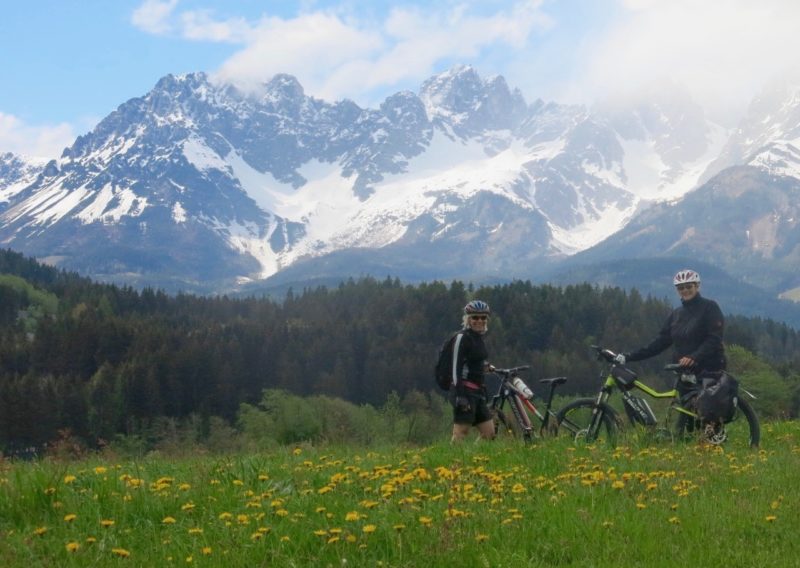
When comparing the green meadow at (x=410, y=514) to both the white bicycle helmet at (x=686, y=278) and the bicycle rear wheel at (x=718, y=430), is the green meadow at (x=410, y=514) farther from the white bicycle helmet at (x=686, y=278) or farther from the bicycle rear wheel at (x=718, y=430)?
the white bicycle helmet at (x=686, y=278)

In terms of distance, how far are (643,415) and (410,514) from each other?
7563 millimetres

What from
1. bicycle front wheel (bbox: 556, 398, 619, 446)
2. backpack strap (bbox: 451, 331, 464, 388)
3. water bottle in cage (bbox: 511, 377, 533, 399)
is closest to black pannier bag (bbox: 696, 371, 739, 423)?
bicycle front wheel (bbox: 556, 398, 619, 446)

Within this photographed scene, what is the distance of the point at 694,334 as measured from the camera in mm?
14734

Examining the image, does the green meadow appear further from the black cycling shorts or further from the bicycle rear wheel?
the black cycling shorts

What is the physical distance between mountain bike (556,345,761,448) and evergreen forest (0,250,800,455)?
177 feet

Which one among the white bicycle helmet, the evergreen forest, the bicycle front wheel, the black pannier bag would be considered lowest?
the evergreen forest

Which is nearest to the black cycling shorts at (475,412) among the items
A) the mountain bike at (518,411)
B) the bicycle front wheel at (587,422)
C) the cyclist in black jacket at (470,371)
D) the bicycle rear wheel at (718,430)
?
the cyclist in black jacket at (470,371)

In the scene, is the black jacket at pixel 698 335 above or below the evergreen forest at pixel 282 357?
above

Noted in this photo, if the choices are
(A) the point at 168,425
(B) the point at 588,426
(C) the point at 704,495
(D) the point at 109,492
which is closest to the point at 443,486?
(C) the point at 704,495

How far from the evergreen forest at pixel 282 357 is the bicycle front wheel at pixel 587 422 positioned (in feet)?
176

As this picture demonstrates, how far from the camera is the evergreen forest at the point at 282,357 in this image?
94.5 metres

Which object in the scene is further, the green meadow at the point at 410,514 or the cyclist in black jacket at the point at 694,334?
the cyclist in black jacket at the point at 694,334

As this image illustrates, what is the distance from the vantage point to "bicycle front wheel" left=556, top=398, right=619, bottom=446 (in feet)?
46.1

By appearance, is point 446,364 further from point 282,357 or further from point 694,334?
point 282,357
